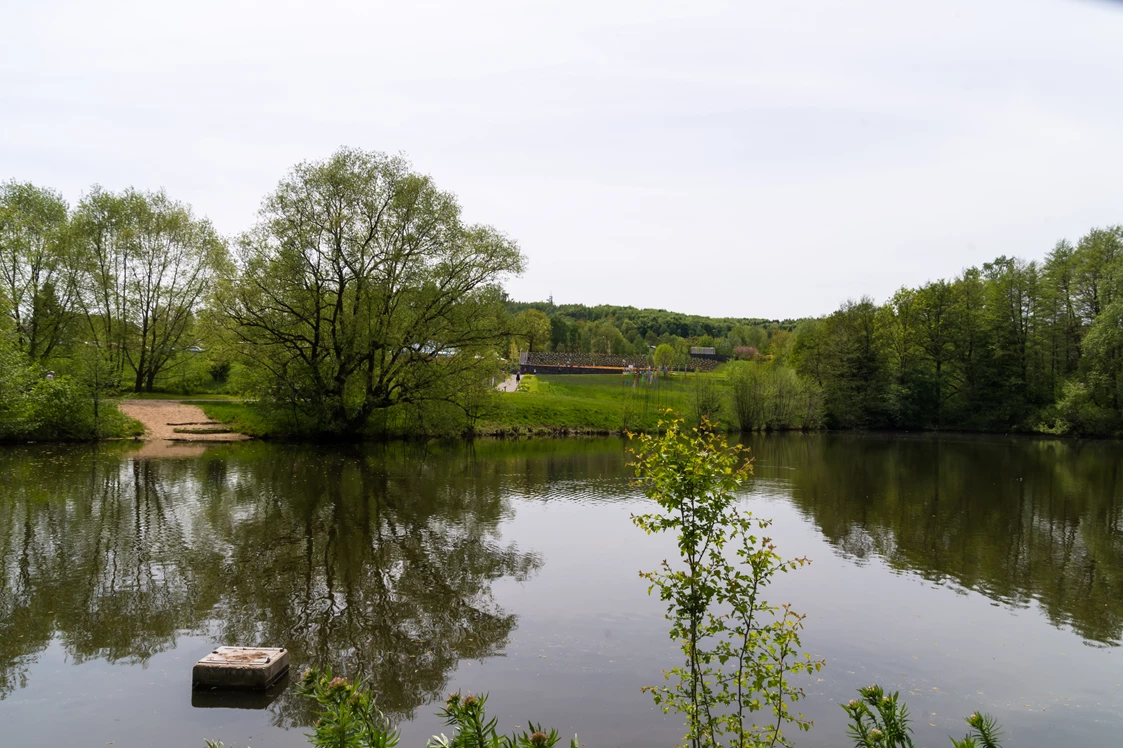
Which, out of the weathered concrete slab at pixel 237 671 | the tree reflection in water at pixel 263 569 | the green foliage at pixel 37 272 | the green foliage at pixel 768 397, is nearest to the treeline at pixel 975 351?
the green foliage at pixel 768 397

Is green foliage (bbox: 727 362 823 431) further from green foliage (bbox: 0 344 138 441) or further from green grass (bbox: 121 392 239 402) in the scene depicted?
green foliage (bbox: 0 344 138 441)

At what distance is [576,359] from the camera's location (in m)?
93.8

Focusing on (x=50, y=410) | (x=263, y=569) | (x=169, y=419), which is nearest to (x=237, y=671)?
(x=263, y=569)

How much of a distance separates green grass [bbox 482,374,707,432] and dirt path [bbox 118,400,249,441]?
55.9 ft

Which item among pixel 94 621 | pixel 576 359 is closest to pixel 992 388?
pixel 576 359

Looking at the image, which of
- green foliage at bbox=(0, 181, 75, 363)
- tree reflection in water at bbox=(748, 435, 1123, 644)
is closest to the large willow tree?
green foliage at bbox=(0, 181, 75, 363)

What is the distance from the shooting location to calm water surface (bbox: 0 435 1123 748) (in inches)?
343

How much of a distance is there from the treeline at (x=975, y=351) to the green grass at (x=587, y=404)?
15297 mm

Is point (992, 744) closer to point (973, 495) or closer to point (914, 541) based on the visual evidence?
point (914, 541)

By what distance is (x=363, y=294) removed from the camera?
40375 mm

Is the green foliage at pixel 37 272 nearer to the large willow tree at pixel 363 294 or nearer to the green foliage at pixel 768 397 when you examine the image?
the large willow tree at pixel 363 294

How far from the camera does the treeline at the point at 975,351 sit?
64.8 metres

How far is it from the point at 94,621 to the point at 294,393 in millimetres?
31567

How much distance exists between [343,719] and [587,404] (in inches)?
2260
